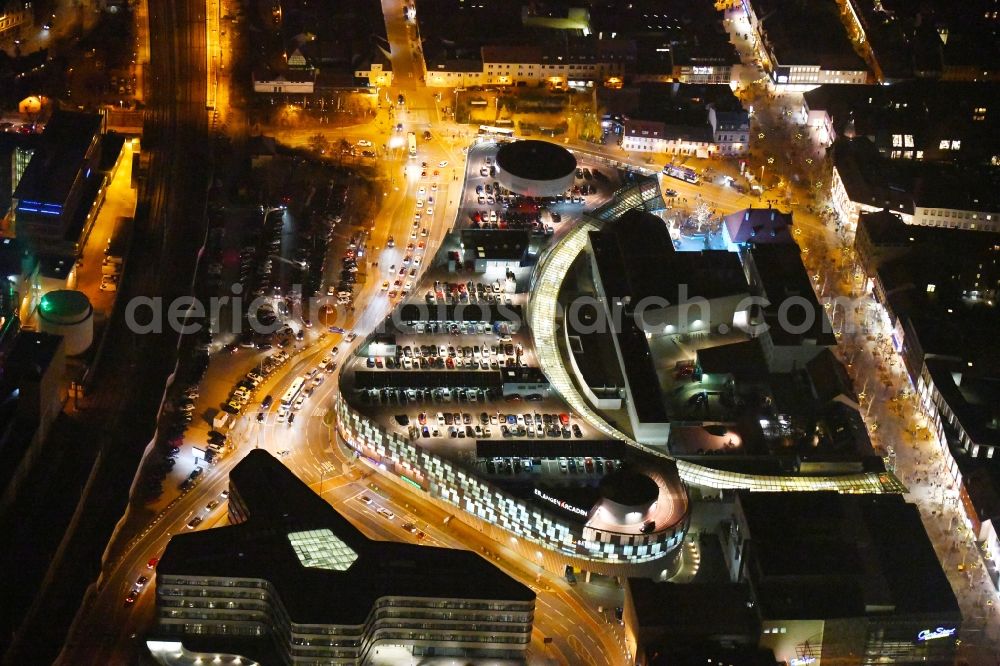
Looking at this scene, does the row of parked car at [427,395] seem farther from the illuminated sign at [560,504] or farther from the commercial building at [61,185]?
the commercial building at [61,185]

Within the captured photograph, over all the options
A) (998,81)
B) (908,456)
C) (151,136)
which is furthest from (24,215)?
(998,81)

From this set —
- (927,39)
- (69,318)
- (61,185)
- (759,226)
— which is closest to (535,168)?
(759,226)

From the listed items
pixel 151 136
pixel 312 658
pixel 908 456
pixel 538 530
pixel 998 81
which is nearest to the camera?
pixel 312 658

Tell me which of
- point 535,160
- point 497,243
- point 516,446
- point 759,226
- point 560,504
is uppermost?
point 535,160

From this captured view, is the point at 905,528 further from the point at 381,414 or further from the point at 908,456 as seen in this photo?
the point at 381,414

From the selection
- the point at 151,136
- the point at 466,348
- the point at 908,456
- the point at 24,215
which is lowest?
the point at 908,456

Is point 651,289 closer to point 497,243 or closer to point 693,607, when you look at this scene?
point 497,243

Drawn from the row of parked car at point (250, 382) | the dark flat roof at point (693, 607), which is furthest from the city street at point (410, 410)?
the dark flat roof at point (693, 607)
